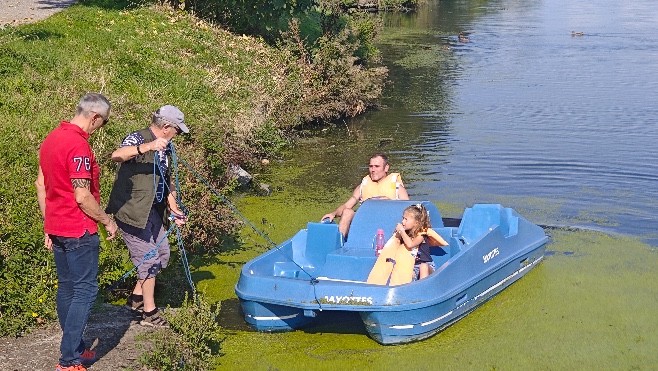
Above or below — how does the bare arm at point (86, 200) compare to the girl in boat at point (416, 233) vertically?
above

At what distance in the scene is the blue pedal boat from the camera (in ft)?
25.4

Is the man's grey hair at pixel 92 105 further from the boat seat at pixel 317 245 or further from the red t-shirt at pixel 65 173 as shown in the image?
the boat seat at pixel 317 245

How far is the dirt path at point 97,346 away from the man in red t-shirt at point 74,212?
372 mm

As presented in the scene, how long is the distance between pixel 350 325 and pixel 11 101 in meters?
5.92

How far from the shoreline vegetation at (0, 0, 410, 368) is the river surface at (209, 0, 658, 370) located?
69 centimetres

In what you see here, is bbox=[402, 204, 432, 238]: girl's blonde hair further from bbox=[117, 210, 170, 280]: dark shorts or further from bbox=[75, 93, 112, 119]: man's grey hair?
bbox=[75, 93, 112, 119]: man's grey hair

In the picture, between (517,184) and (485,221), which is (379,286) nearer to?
(485,221)

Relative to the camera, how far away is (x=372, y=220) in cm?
925

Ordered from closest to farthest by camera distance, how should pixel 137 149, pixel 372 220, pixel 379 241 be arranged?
pixel 137 149, pixel 379 241, pixel 372 220

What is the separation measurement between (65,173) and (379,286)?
9.64 ft

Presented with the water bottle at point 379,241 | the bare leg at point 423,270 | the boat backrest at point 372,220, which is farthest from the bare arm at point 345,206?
the bare leg at point 423,270

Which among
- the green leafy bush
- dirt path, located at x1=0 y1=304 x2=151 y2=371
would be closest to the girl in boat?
the green leafy bush

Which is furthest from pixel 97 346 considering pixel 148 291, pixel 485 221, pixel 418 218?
pixel 485 221

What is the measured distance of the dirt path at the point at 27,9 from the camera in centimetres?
1942
